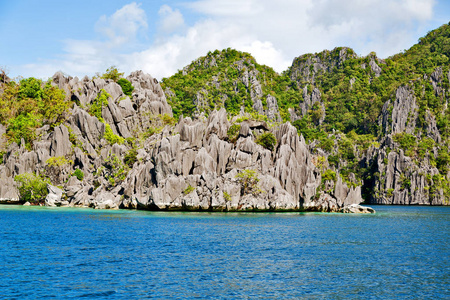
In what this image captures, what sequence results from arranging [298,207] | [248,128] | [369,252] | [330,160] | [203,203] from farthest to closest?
1. [330,160]
2. [248,128]
3. [298,207]
4. [203,203]
5. [369,252]

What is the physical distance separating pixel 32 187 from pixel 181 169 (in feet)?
115

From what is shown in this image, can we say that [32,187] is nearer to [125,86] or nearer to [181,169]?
[181,169]

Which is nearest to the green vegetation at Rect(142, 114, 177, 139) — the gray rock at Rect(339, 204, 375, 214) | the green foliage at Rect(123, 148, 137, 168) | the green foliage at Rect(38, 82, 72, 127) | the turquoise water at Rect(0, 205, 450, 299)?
the green foliage at Rect(38, 82, 72, 127)

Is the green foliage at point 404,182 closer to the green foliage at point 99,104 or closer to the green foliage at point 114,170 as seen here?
the green foliage at point 114,170

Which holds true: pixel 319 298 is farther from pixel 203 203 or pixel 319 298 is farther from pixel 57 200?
pixel 57 200

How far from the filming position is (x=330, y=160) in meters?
173

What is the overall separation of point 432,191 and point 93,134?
11994 centimetres

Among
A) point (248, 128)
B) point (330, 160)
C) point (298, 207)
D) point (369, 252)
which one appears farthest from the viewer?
point (330, 160)

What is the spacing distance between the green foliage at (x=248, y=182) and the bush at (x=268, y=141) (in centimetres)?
1334

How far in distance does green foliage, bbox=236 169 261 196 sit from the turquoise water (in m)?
26.9

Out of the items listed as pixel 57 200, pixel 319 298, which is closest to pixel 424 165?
pixel 57 200

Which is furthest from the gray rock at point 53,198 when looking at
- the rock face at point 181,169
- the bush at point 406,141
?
the bush at point 406,141

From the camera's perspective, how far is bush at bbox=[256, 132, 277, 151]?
332 ft

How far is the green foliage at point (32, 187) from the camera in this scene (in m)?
96.9
